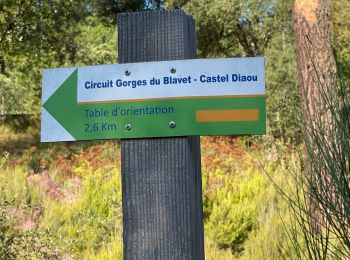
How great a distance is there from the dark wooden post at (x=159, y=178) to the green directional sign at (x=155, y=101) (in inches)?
2.5

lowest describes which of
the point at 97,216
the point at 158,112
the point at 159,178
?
the point at 159,178

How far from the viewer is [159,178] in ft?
6.25

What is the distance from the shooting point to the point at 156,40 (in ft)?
6.36

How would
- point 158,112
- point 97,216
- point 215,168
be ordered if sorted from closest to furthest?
point 158,112, point 97,216, point 215,168

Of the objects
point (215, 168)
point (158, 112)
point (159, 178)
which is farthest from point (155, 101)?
point (215, 168)

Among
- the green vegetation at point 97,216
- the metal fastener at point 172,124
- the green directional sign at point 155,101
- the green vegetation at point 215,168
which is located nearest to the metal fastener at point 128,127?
the green directional sign at point 155,101

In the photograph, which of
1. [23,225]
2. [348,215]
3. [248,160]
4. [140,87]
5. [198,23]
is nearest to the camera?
[140,87]

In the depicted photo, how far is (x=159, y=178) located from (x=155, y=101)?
278mm

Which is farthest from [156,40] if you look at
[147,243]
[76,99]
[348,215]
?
[348,215]

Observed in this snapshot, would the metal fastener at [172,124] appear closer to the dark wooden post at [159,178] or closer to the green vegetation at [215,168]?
the dark wooden post at [159,178]

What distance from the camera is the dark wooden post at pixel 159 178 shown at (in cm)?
189

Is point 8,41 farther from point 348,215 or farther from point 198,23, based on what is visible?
point 348,215

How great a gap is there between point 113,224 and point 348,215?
3374 millimetres

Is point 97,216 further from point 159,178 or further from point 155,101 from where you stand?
point 155,101
